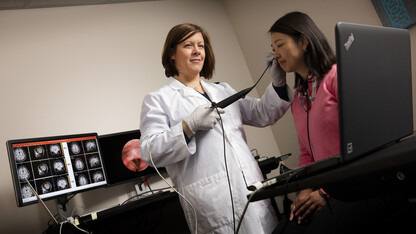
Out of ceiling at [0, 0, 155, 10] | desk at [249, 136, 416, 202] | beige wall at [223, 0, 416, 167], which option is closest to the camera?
desk at [249, 136, 416, 202]

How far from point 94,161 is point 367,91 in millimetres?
1757

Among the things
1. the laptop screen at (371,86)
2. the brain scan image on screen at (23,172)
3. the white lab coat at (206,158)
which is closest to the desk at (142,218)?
the brain scan image on screen at (23,172)

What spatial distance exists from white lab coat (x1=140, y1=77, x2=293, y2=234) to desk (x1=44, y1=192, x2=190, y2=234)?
524 millimetres

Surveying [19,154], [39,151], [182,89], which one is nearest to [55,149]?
[39,151]

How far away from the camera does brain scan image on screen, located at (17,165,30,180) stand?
1.77 meters

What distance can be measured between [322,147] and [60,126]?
1.74m

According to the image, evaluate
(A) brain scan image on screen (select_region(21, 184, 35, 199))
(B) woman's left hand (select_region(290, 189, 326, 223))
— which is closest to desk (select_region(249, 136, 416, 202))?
(B) woman's left hand (select_region(290, 189, 326, 223))

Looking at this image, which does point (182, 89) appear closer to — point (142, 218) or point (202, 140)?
point (202, 140)

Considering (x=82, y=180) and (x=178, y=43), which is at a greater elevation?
(x=178, y=43)

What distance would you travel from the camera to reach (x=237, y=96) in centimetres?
124

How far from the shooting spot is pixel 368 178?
2.29 feet

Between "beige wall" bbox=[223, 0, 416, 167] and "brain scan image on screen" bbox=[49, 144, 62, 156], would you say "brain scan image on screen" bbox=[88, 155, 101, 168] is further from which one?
"beige wall" bbox=[223, 0, 416, 167]

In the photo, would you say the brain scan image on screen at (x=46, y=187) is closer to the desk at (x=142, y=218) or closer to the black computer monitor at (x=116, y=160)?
the desk at (x=142, y=218)

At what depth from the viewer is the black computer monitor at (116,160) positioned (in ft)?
7.19
